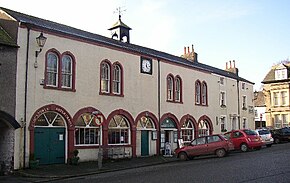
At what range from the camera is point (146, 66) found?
93.9ft

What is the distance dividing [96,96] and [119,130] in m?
3.12

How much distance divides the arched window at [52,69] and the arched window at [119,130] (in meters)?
5.15

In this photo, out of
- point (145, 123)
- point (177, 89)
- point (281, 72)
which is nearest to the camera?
point (145, 123)

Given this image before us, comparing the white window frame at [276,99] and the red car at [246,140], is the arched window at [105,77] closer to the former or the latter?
the red car at [246,140]

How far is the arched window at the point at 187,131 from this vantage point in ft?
106

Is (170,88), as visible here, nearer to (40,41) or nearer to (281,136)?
(40,41)

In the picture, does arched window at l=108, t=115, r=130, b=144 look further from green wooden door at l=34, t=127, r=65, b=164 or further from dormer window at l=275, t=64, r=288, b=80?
dormer window at l=275, t=64, r=288, b=80

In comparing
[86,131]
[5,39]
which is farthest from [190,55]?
[5,39]

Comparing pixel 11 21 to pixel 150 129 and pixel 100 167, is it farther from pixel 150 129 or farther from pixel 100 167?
pixel 150 129

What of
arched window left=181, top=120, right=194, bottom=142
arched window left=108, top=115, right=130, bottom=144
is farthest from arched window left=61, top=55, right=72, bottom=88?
arched window left=181, top=120, right=194, bottom=142

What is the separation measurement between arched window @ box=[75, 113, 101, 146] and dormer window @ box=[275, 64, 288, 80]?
121 ft

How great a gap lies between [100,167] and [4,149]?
498cm

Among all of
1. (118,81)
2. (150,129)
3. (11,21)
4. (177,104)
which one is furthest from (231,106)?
(11,21)

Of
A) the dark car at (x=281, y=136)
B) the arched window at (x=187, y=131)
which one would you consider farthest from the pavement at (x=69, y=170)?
the dark car at (x=281, y=136)
